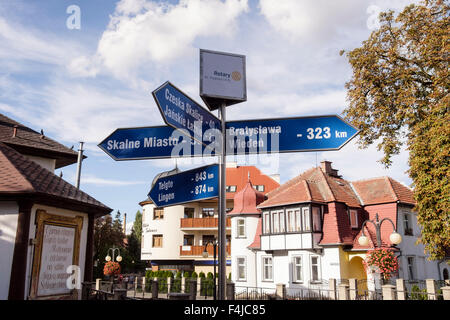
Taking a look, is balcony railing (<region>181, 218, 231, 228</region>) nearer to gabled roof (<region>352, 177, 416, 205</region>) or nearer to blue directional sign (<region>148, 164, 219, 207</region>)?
gabled roof (<region>352, 177, 416, 205</region>)

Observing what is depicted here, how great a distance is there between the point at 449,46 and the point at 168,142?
1714 centimetres

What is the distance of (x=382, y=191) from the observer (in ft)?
94.3

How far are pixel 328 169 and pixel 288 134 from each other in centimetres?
2786

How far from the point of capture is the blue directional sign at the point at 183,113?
4130 mm

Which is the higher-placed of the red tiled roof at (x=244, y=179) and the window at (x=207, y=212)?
the red tiled roof at (x=244, y=179)

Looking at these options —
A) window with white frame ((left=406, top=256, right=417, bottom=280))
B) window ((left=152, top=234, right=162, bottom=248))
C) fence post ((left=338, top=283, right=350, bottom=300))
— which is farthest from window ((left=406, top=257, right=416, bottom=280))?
window ((left=152, top=234, right=162, bottom=248))

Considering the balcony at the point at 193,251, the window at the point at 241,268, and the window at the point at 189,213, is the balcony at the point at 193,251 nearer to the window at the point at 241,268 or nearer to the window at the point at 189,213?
the window at the point at 189,213

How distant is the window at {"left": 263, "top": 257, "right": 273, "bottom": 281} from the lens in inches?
1192

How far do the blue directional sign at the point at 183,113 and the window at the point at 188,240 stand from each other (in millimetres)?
41405

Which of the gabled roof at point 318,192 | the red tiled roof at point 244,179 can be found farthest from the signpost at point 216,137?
the red tiled roof at point 244,179

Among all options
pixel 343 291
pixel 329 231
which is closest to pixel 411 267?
pixel 329 231

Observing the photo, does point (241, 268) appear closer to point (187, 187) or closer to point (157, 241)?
point (157, 241)

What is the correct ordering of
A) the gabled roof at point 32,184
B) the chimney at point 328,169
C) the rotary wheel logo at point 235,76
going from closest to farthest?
the rotary wheel logo at point 235,76, the gabled roof at point 32,184, the chimney at point 328,169

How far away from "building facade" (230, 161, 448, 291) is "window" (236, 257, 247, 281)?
1907 mm
